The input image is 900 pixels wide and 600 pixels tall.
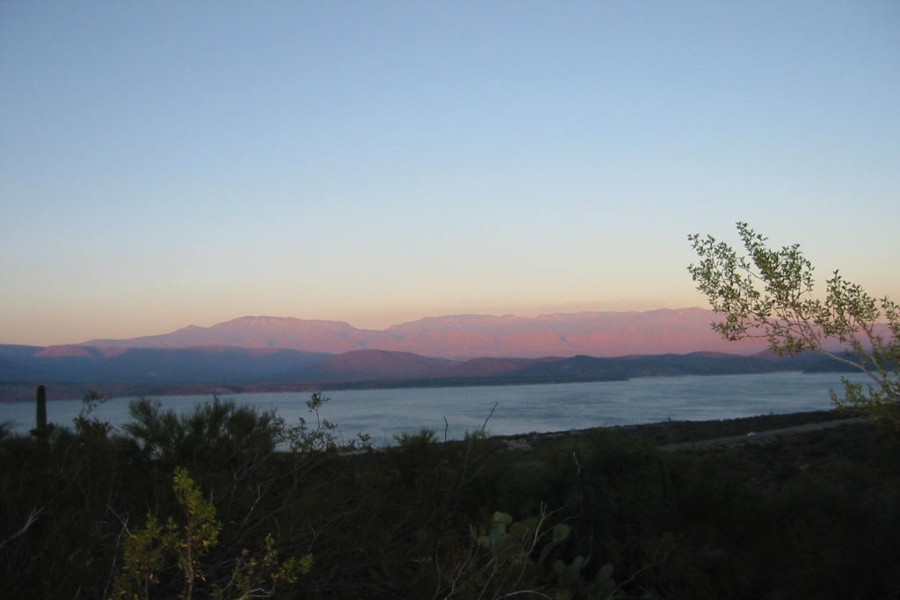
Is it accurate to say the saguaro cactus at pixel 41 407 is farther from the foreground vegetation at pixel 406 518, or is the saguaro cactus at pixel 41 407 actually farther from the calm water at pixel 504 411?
the foreground vegetation at pixel 406 518

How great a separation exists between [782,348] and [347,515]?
566cm

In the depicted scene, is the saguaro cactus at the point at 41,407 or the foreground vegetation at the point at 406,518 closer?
the foreground vegetation at the point at 406,518

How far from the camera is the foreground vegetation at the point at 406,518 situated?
12.7 feet

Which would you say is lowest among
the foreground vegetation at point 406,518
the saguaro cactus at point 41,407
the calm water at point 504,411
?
the calm water at point 504,411

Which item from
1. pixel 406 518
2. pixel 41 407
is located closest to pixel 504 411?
pixel 41 407

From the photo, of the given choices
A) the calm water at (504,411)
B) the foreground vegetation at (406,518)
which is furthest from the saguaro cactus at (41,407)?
the foreground vegetation at (406,518)

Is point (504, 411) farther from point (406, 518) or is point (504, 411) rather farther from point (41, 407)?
point (406, 518)

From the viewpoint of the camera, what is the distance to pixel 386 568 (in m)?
4.78

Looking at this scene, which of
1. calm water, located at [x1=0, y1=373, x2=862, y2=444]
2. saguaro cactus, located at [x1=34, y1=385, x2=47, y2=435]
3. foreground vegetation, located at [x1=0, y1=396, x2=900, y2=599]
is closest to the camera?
foreground vegetation, located at [x1=0, y1=396, x2=900, y2=599]

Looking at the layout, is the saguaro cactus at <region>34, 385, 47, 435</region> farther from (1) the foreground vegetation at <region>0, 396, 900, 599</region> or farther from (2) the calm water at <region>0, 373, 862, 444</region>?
(1) the foreground vegetation at <region>0, 396, 900, 599</region>

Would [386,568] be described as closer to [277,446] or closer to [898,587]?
[277,446]

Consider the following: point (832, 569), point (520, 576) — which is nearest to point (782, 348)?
point (832, 569)

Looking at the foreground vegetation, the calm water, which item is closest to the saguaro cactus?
the calm water

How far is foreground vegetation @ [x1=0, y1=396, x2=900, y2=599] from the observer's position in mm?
3867
